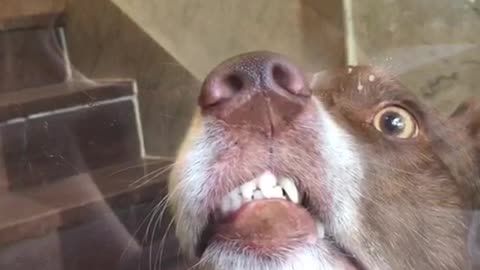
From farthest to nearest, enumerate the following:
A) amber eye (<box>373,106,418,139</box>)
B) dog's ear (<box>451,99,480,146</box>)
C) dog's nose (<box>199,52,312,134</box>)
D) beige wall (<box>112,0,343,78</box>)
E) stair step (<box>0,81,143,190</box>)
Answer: beige wall (<box>112,0,343,78</box>) → stair step (<box>0,81,143,190</box>) → dog's ear (<box>451,99,480,146</box>) → amber eye (<box>373,106,418,139</box>) → dog's nose (<box>199,52,312,134</box>)

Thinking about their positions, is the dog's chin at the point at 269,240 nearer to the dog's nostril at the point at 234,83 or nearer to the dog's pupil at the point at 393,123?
the dog's nostril at the point at 234,83

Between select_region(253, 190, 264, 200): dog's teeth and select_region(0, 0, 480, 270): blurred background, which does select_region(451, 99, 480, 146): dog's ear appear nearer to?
select_region(0, 0, 480, 270): blurred background

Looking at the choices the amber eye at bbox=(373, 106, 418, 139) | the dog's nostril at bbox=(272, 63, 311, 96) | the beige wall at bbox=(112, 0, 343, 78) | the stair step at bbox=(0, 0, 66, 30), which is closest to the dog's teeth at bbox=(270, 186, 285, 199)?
the dog's nostril at bbox=(272, 63, 311, 96)

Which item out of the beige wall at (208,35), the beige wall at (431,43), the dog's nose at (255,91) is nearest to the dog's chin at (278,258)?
the dog's nose at (255,91)

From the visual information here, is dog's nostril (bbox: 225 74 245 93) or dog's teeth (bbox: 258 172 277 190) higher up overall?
dog's nostril (bbox: 225 74 245 93)

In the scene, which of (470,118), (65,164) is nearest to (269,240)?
A: (470,118)

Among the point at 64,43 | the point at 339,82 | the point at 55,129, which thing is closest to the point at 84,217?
the point at 55,129

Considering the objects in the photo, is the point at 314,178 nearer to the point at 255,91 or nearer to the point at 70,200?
the point at 255,91
